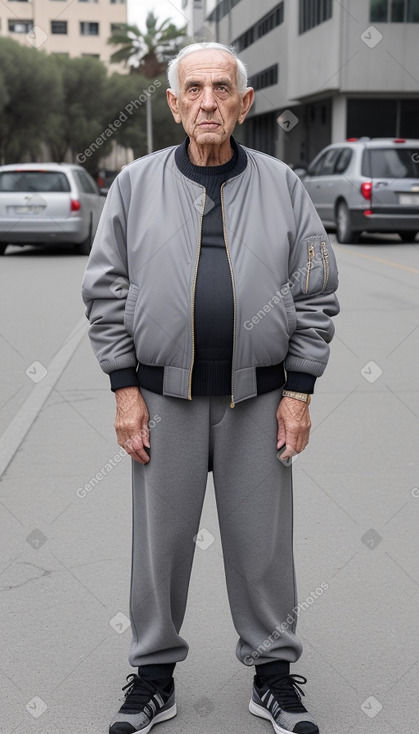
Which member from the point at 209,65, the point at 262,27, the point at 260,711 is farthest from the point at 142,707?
the point at 262,27

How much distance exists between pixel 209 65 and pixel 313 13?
1598 inches

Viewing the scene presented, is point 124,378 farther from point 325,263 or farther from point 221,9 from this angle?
point 221,9

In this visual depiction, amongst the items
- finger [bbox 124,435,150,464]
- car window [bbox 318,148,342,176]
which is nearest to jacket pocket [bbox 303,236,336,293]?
finger [bbox 124,435,150,464]

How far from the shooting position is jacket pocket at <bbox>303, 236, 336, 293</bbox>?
9.12 ft

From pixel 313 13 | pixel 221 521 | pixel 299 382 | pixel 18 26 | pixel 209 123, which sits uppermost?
pixel 18 26

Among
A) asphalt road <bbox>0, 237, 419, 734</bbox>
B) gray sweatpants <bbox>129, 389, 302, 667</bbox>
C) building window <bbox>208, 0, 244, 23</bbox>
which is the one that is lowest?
asphalt road <bbox>0, 237, 419, 734</bbox>

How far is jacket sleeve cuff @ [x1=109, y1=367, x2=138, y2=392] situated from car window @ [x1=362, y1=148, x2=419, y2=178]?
1506 cm

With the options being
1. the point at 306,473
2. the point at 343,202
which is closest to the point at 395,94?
the point at 343,202

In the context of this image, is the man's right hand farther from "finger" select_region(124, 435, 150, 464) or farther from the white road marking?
the white road marking

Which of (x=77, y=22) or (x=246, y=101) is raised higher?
(x=77, y=22)

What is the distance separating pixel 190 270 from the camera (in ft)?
8.79

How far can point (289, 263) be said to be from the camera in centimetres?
280

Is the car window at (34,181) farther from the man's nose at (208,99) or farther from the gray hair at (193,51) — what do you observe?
the man's nose at (208,99)

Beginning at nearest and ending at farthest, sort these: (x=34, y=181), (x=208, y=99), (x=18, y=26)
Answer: (x=208, y=99)
(x=34, y=181)
(x=18, y=26)
